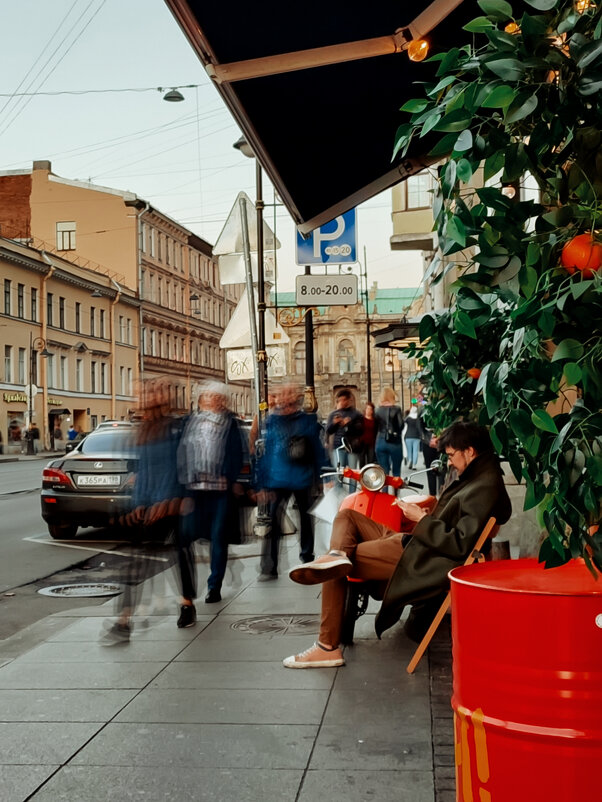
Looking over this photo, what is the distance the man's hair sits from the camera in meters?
5.83

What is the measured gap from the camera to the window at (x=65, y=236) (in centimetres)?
6938

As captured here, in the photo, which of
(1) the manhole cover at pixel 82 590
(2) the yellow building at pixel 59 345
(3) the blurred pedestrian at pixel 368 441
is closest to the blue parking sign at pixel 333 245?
(3) the blurred pedestrian at pixel 368 441

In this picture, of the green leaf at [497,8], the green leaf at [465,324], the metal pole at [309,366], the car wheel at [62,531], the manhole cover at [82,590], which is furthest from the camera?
the metal pole at [309,366]

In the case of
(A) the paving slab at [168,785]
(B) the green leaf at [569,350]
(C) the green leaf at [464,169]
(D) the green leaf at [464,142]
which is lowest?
(A) the paving slab at [168,785]

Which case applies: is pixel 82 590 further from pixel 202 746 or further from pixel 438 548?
pixel 202 746

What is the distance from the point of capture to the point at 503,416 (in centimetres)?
239

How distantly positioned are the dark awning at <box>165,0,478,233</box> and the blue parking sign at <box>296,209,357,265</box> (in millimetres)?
4966

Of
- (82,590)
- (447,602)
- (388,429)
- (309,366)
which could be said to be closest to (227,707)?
(447,602)

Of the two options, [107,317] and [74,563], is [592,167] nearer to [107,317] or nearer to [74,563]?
[74,563]

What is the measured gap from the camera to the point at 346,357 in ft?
397

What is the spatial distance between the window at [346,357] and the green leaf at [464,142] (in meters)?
118

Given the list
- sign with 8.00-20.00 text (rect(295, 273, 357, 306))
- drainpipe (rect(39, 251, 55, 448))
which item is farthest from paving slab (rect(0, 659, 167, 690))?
drainpipe (rect(39, 251, 55, 448))

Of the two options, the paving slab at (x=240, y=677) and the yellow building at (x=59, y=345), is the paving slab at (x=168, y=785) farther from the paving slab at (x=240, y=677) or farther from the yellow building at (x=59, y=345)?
the yellow building at (x=59, y=345)

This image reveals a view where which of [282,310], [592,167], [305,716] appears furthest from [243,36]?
[282,310]
